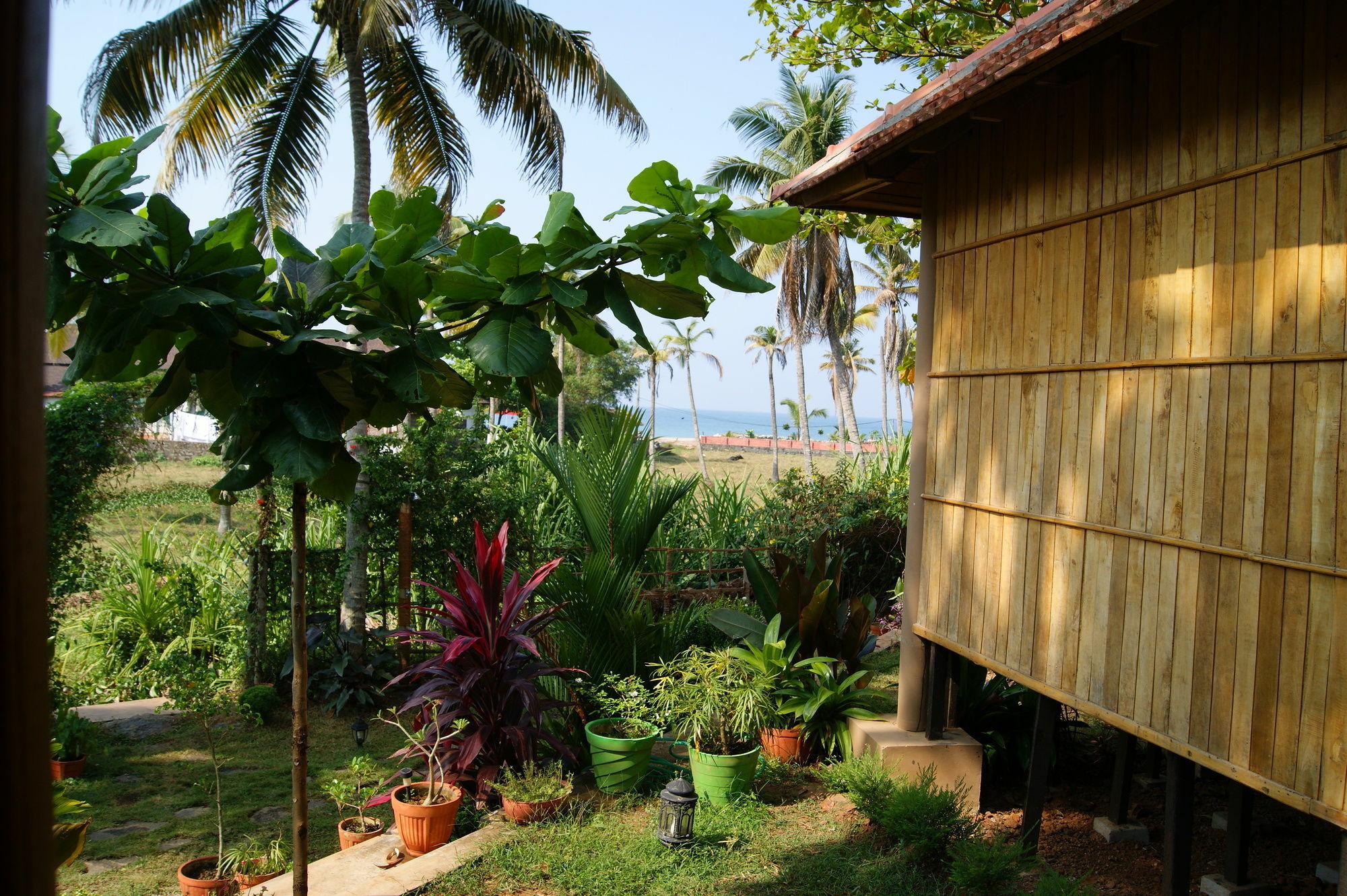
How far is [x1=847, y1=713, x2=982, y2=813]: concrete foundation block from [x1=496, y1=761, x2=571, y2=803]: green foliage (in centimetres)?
157

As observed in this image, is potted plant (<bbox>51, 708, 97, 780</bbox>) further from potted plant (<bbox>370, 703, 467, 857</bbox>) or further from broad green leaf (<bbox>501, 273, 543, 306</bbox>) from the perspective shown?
broad green leaf (<bbox>501, 273, 543, 306</bbox>)

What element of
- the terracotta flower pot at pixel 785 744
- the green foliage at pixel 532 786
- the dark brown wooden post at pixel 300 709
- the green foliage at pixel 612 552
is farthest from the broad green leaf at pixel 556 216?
the terracotta flower pot at pixel 785 744

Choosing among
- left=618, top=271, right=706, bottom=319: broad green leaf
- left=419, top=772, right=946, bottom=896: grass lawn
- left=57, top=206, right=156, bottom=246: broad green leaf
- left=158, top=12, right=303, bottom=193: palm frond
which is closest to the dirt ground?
left=419, top=772, right=946, bottom=896: grass lawn

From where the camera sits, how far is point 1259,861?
3.79 metres

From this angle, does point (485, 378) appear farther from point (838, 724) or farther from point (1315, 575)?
point (838, 724)

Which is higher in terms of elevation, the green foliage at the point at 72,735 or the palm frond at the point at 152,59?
the palm frond at the point at 152,59

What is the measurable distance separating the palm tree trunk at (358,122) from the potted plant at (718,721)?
5372 mm

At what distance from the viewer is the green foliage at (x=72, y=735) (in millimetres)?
5141

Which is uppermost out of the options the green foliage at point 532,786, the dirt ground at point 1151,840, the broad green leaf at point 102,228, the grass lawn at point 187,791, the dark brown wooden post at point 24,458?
the broad green leaf at point 102,228

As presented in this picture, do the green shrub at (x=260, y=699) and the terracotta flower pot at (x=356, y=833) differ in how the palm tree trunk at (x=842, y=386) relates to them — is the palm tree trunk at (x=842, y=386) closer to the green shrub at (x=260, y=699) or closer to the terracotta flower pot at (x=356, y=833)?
the green shrub at (x=260, y=699)

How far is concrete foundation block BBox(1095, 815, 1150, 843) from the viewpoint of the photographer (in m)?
4.02

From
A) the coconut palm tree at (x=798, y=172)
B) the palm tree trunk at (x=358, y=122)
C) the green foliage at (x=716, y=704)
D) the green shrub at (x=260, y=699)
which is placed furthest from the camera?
the coconut palm tree at (x=798, y=172)

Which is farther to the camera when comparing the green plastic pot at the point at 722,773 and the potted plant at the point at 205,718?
the green plastic pot at the point at 722,773

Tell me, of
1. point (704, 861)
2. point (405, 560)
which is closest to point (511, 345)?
point (704, 861)
